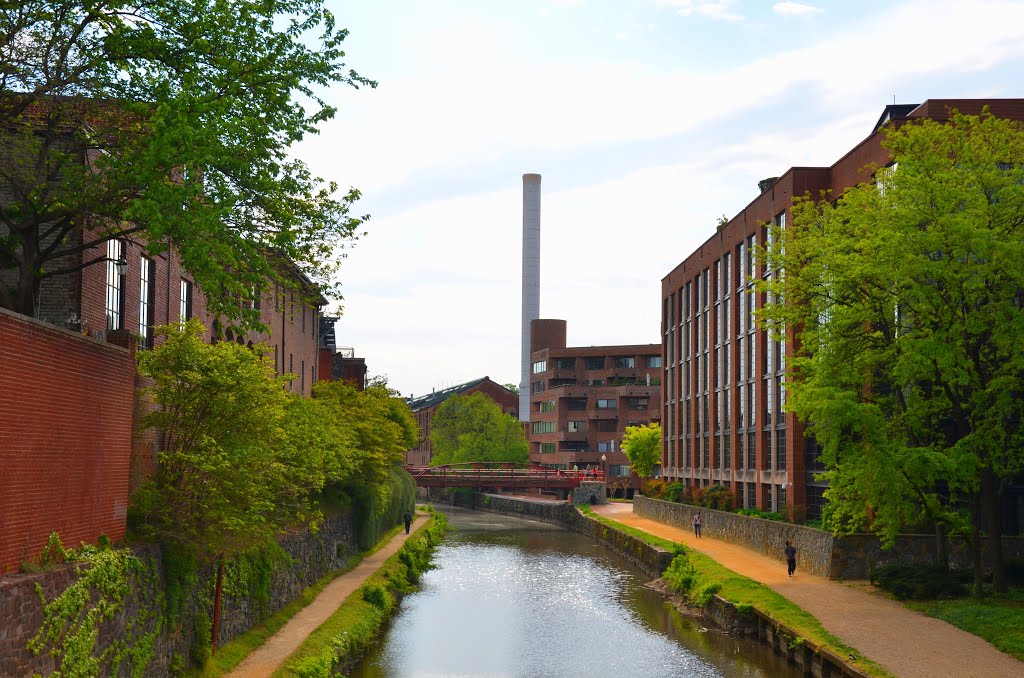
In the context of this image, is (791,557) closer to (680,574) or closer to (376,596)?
(680,574)

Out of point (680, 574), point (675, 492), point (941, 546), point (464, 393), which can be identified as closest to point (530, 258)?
point (464, 393)

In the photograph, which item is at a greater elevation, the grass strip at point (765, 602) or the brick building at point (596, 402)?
the brick building at point (596, 402)

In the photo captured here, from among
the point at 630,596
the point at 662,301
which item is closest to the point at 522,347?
the point at 662,301

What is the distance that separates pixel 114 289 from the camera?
93.9ft

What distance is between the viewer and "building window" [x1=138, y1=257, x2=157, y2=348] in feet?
100

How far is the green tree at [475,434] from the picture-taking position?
418 ft

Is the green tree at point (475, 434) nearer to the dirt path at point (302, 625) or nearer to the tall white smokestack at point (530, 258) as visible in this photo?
the tall white smokestack at point (530, 258)

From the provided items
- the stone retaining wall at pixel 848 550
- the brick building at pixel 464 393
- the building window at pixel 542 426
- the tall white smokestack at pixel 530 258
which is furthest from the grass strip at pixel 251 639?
the brick building at pixel 464 393

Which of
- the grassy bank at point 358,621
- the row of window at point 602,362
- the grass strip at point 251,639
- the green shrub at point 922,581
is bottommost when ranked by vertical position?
the grassy bank at point 358,621

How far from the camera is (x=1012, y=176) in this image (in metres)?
32.4

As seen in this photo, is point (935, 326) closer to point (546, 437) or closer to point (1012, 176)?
point (1012, 176)

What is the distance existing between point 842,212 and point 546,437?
96618 mm

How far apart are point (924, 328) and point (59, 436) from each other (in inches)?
964

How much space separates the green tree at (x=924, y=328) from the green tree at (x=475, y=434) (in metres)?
91.6
